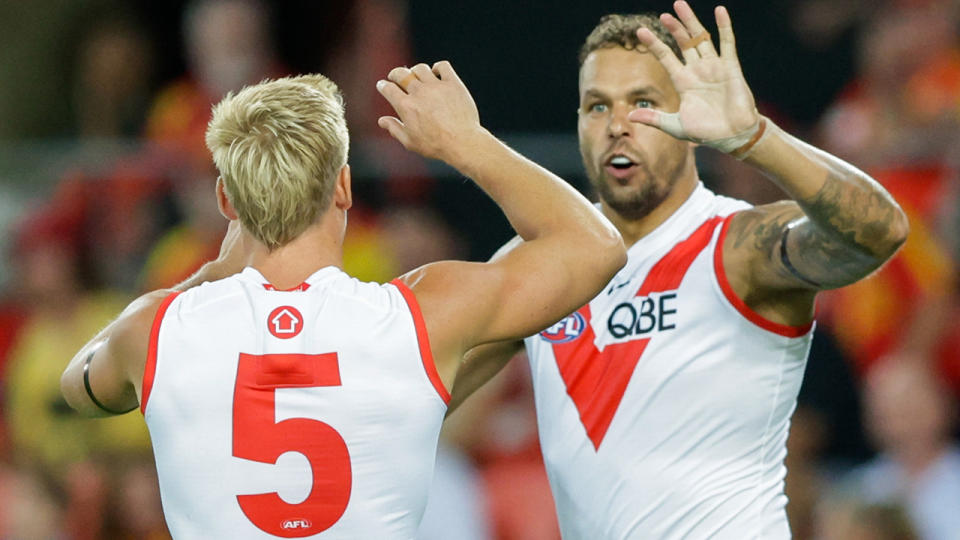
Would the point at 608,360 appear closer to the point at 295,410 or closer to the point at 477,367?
the point at 477,367

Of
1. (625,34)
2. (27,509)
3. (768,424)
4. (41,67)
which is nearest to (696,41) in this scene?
(625,34)

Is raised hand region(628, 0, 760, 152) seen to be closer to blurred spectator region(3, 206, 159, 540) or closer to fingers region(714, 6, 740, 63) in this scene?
fingers region(714, 6, 740, 63)

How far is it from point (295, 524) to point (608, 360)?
1449 mm

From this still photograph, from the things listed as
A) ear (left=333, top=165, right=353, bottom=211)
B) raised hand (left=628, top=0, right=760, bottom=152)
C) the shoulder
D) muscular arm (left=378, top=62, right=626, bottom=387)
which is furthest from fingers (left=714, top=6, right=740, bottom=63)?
the shoulder

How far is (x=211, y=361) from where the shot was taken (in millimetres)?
3348

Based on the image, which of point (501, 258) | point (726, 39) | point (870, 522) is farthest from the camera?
point (870, 522)

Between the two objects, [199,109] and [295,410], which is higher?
[199,109]

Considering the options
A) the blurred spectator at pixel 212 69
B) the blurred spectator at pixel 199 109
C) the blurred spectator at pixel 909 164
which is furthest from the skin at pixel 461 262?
the blurred spectator at pixel 212 69

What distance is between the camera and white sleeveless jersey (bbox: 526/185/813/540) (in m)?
4.23

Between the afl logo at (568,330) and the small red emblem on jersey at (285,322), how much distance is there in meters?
1.36

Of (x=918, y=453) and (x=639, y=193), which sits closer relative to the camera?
(x=639, y=193)

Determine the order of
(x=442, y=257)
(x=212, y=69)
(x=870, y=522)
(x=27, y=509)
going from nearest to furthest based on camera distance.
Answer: (x=870, y=522) < (x=27, y=509) < (x=442, y=257) < (x=212, y=69)

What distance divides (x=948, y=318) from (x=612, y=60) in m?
3.65

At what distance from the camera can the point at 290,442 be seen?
3.30 m
